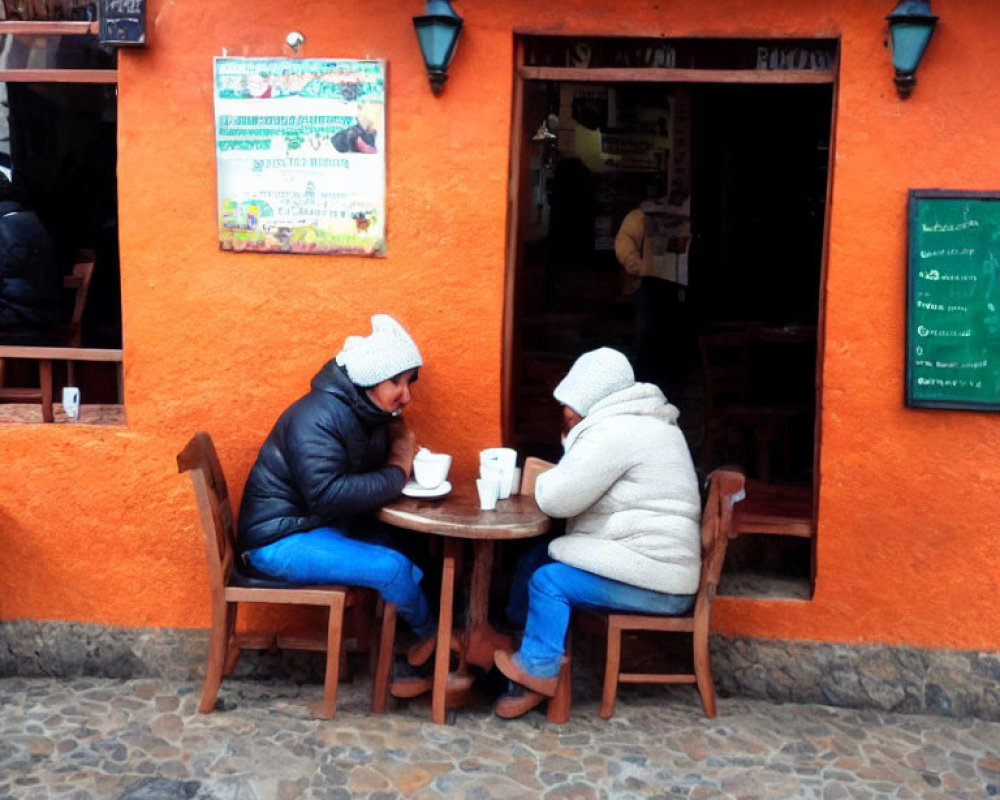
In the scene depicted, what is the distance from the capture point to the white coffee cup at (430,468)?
16.3 feet

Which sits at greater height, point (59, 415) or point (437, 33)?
point (437, 33)

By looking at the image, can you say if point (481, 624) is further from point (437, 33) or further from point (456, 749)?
point (437, 33)

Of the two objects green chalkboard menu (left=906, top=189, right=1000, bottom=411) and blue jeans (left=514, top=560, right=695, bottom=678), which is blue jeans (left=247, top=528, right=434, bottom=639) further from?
green chalkboard menu (left=906, top=189, right=1000, bottom=411)

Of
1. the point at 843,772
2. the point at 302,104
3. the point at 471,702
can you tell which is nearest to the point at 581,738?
the point at 471,702

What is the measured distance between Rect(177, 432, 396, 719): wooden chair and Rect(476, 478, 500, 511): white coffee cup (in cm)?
58

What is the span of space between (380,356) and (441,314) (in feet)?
1.72

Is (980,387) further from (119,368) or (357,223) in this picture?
(119,368)

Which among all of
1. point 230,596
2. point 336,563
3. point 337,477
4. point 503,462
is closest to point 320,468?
point 337,477

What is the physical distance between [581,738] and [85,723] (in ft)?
6.77

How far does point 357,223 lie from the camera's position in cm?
521


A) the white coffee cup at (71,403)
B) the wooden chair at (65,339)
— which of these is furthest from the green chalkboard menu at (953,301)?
the wooden chair at (65,339)

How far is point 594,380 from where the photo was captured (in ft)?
16.1

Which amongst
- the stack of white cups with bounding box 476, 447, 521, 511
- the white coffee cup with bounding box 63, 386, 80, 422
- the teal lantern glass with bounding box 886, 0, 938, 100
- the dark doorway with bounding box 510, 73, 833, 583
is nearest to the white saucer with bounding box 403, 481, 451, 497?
the stack of white cups with bounding box 476, 447, 521, 511

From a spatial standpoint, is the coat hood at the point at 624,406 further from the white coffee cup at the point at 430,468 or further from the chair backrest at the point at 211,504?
the chair backrest at the point at 211,504
